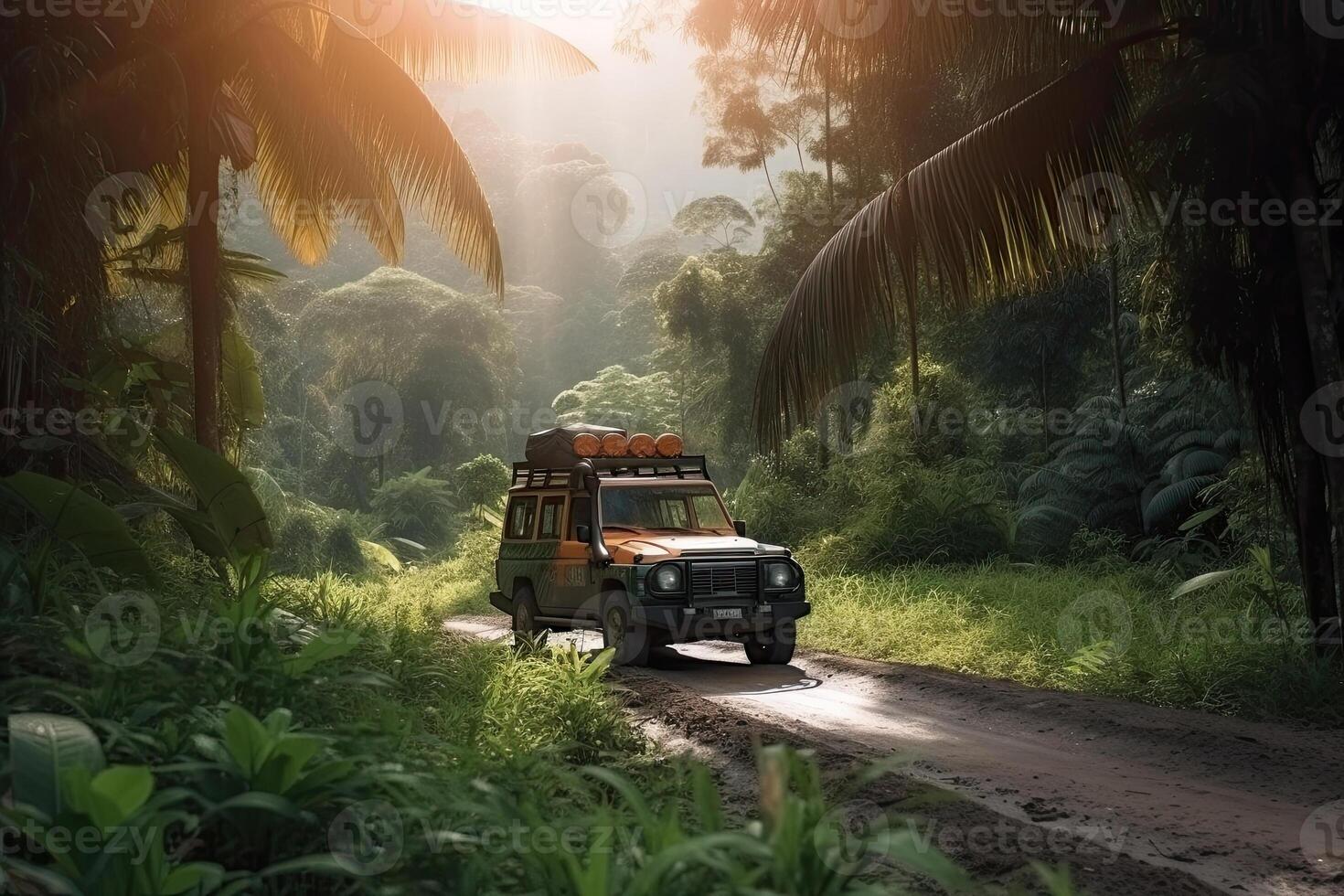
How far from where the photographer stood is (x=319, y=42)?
1362 centimetres

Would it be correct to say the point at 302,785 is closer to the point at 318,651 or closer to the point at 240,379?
the point at 318,651

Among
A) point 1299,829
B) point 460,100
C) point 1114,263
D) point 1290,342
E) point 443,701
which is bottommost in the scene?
point 1299,829

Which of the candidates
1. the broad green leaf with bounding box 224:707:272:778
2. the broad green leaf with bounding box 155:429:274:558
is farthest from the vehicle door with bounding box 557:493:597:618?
the broad green leaf with bounding box 224:707:272:778

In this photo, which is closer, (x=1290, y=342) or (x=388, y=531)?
(x=1290, y=342)

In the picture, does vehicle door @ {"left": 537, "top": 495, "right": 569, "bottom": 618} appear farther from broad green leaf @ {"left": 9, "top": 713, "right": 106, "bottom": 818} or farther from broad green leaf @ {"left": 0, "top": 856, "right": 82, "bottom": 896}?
broad green leaf @ {"left": 0, "top": 856, "right": 82, "bottom": 896}

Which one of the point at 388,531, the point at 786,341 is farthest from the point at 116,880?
the point at 388,531

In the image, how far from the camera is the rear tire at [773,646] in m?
11.1

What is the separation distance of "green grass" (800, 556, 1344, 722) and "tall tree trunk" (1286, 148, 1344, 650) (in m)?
0.61

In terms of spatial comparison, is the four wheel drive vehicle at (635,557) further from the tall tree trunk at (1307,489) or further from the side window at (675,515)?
the tall tree trunk at (1307,489)

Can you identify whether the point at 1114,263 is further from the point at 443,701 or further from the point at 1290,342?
the point at 443,701

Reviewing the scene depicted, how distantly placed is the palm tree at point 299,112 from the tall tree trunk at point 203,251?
0.02 meters

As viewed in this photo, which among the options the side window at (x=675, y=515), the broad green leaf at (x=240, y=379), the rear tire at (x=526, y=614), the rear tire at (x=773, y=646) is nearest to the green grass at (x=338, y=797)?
the rear tire at (x=773, y=646)

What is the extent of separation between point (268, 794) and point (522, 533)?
32.8 ft

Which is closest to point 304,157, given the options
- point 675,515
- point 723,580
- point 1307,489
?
point 675,515
